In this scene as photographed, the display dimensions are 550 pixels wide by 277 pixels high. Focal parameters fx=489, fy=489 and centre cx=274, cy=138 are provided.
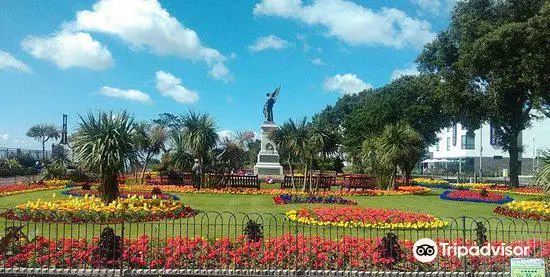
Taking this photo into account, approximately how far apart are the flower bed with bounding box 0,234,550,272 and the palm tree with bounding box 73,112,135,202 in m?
A: 5.83

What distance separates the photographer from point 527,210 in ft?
54.6

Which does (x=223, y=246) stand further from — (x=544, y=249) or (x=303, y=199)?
(x=303, y=199)

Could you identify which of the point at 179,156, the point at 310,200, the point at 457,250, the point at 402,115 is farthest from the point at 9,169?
the point at 457,250

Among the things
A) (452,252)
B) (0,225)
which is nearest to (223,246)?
(452,252)

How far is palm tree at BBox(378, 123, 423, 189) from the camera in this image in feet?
92.4

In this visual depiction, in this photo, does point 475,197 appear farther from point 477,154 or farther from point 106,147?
point 477,154

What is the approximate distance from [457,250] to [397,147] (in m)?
20.1

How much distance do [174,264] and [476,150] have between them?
232 feet

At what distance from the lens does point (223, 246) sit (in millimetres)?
8648

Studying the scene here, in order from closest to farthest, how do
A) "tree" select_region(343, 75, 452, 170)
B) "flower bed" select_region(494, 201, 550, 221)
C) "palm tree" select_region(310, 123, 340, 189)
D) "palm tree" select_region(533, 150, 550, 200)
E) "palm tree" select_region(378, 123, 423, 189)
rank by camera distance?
"palm tree" select_region(533, 150, 550, 200), "flower bed" select_region(494, 201, 550, 221), "palm tree" select_region(310, 123, 340, 189), "palm tree" select_region(378, 123, 423, 189), "tree" select_region(343, 75, 452, 170)

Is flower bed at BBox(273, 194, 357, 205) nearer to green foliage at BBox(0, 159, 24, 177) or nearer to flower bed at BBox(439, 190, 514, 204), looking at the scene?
flower bed at BBox(439, 190, 514, 204)

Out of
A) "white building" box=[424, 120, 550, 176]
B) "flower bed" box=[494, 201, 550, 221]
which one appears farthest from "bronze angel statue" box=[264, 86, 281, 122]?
"white building" box=[424, 120, 550, 176]

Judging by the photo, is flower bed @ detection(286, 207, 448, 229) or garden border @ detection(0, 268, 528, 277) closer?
garden border @ detection(0, 268, 528, 277)

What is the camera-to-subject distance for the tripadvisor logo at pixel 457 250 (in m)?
8.42
